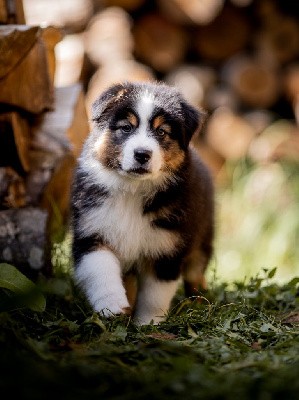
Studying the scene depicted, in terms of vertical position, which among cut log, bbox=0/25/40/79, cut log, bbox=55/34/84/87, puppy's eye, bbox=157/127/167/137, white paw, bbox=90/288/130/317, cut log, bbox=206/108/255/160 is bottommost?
Answer: cut log, bbox=206/108/255/160

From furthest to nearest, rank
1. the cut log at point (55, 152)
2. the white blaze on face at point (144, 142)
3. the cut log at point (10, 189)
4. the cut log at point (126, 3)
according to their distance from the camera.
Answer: the cut log at point (126, 3) < the cut log at point (55, 152) < the cut log at point (10, 189) < the white blaze on face at point (144, 142)

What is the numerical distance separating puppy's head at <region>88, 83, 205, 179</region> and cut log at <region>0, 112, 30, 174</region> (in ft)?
2.03

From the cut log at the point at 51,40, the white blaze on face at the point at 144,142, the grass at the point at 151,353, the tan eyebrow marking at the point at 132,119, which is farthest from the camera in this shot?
the cut log at the point at 51,40

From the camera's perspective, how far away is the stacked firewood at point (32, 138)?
3.30 metres

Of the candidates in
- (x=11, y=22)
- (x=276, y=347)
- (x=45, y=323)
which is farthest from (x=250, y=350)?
(x=11, y=22)

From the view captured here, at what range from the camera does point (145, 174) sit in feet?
9.84

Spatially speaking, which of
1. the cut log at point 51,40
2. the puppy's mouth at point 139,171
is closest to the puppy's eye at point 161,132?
the puppy's mouth at point 139,171

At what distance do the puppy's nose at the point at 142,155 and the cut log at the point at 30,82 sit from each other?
847 millimetres

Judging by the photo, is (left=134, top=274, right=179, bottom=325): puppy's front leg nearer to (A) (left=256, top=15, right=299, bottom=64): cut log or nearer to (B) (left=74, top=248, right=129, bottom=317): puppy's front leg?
(B) (left=74, top=248, right=129, bottom=317): puppy's front leg

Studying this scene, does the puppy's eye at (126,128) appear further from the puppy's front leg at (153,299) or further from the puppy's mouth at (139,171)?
the puppy's front leg at (153,299)

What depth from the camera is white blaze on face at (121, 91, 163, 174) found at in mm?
2967

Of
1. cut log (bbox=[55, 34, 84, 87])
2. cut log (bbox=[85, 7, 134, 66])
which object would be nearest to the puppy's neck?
cut log (bbox=[55, 34, 84, 87])

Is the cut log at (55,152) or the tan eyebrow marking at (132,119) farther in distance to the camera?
the cut log at (55,152)

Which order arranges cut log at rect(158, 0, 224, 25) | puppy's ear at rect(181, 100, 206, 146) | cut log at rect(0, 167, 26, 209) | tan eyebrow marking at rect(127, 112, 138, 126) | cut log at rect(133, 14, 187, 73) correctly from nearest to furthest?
tan eyebrow marking at rect(127, 112, 138, 126)
puppy's ear at rect(181, 100, 206, 146)
cut log at rect(0, 167, 26, 209)
cut log at rect(158, 0, 224, 25)
cut log at rect(133, 14, 187, 73)
